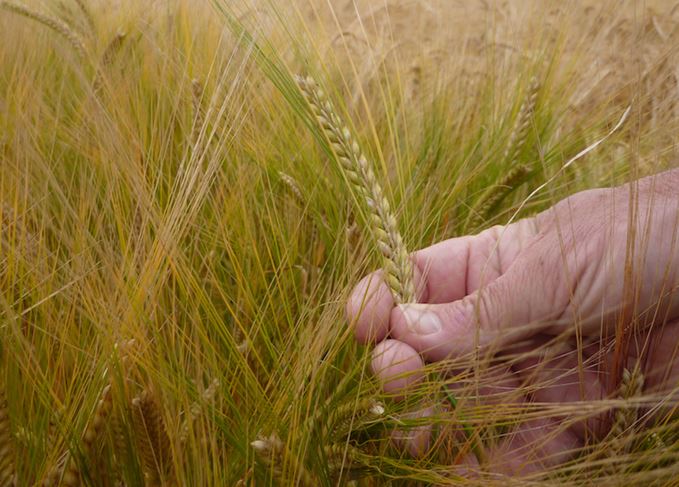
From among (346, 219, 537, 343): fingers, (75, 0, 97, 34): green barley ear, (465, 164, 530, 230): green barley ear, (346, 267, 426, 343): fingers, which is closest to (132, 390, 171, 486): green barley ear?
(346, 267, 426, 343): fingers

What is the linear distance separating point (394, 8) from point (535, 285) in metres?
1.79

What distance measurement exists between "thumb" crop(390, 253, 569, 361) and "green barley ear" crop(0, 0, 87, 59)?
861mm

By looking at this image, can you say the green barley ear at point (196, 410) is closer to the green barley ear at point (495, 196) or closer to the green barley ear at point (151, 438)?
the green barley ear at point (151, 438)

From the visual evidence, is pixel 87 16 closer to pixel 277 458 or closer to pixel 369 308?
pixel 369 308

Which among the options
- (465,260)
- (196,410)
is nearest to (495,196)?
(465,260)

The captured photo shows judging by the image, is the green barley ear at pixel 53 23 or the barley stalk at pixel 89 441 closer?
the barley stalk at pixel 89 441

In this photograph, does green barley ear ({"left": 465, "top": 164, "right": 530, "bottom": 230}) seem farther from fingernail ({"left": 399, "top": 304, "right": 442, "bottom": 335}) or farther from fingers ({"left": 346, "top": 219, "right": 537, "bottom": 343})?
fingernail ({"left": 399, "top": 304, "right": 442, "bottom": 335})

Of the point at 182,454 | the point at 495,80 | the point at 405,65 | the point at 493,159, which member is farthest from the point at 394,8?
the point at 182,454

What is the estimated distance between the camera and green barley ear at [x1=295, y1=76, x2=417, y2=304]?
2.44 feet

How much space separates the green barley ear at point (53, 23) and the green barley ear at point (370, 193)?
619 millimetres

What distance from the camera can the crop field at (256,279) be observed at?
61 centimetres

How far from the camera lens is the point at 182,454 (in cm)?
62

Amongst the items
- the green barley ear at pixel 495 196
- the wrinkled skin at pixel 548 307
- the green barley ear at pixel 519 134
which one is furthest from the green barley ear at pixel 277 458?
the green barley ear at pixel 519 134

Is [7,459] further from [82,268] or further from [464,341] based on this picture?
[464,341]
